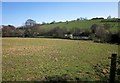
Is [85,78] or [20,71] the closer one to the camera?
[85,78]

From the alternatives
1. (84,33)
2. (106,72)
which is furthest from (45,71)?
(84,33)

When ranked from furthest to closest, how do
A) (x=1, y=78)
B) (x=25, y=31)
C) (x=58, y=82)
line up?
(x=25, y=31) < (x=1, y=78) < (x=58, y=82)

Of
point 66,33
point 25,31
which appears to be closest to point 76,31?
point 66,33

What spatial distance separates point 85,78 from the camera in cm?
866

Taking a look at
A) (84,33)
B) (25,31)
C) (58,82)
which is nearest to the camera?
(58,82)

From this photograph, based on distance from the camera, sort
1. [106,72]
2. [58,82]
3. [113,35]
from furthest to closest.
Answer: [113,35]
[106,72]
[58,82]

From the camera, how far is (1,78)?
27.0 feet

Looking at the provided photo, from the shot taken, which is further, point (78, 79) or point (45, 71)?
point (45, 71)

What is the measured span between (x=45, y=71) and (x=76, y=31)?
235ft

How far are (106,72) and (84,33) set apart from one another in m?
65.2

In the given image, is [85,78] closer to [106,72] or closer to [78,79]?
[78,79]

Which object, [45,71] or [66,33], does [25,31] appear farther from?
[45,71]

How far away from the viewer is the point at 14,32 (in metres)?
77.6

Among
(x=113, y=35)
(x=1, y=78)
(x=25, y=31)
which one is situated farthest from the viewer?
(x=25, y=31)
